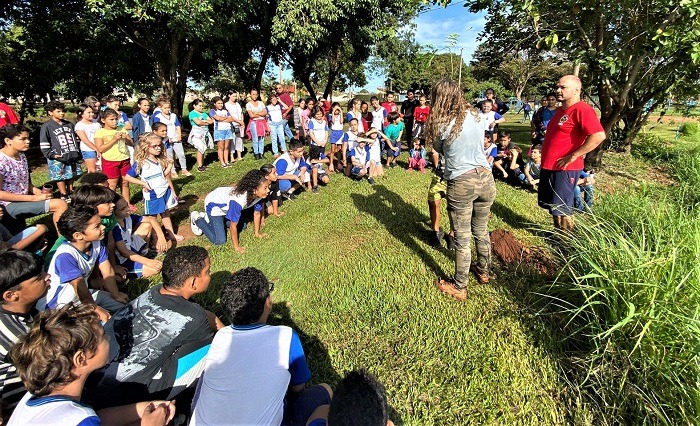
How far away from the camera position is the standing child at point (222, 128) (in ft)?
27.9

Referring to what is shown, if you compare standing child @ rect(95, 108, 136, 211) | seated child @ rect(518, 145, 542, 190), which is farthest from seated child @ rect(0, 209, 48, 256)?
seated child @ rect(518, 145, 542, 190)

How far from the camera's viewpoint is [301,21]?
12.2 m

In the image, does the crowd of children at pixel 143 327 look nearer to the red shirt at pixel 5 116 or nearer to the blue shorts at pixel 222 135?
the red shirt at pixel 5 116

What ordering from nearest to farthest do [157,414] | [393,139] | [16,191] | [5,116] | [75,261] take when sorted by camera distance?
[157,414] < [75,261] < [16,191] < [5,116] < [393,139]

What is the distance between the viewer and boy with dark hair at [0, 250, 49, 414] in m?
2.02

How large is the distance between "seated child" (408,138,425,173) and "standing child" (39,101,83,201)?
6400 millimetres

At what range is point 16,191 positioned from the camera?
162 inches

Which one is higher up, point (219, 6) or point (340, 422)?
point (219, 6)

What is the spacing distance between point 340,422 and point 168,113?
8.03 m

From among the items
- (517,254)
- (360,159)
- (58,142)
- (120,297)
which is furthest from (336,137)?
(120,297)

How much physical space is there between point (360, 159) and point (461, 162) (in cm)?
452

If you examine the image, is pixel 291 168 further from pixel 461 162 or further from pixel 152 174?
pixel 461 162

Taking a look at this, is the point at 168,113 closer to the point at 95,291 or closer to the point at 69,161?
the point at 69,161

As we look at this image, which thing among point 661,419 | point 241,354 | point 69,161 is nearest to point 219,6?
point 69,161
